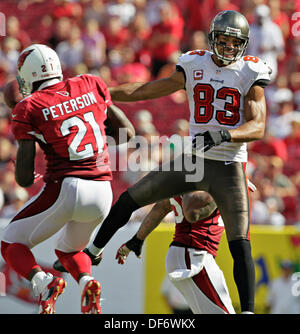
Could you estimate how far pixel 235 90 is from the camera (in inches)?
193

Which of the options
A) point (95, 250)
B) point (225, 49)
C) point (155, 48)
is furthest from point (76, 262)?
point (155, 48)

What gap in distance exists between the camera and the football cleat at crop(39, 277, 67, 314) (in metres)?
4.70

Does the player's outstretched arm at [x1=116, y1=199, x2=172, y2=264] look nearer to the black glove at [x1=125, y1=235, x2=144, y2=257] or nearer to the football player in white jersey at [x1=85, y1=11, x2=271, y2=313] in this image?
the black glove at [x1=125, y1=235, x2=144, y2=257]

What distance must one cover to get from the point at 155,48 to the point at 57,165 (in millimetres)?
6195

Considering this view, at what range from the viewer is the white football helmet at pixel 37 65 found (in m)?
4.89

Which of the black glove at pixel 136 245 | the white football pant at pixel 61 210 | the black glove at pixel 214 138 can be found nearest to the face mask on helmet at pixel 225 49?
the black glove at pixel 214 138

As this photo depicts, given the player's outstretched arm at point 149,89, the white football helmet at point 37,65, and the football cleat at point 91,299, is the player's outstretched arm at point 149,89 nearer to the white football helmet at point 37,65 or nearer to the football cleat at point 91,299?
the white football helmet at point 37,65

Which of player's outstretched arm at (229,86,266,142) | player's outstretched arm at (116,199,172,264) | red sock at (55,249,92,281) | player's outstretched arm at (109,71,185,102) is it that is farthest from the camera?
player's outstretched arm at (116,199,172,264)

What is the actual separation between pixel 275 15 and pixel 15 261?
699cm

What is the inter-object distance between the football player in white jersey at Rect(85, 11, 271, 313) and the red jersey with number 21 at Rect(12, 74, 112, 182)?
376mm

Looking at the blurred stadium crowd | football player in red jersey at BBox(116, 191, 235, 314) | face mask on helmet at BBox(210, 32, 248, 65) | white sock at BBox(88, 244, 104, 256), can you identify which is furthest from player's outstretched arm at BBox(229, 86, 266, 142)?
the blurred stadium crowd

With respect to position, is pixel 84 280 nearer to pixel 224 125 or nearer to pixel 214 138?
pixel 214 138

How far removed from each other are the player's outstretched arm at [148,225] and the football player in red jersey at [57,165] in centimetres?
56

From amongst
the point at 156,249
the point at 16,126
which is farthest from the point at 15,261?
the point at 156,249
